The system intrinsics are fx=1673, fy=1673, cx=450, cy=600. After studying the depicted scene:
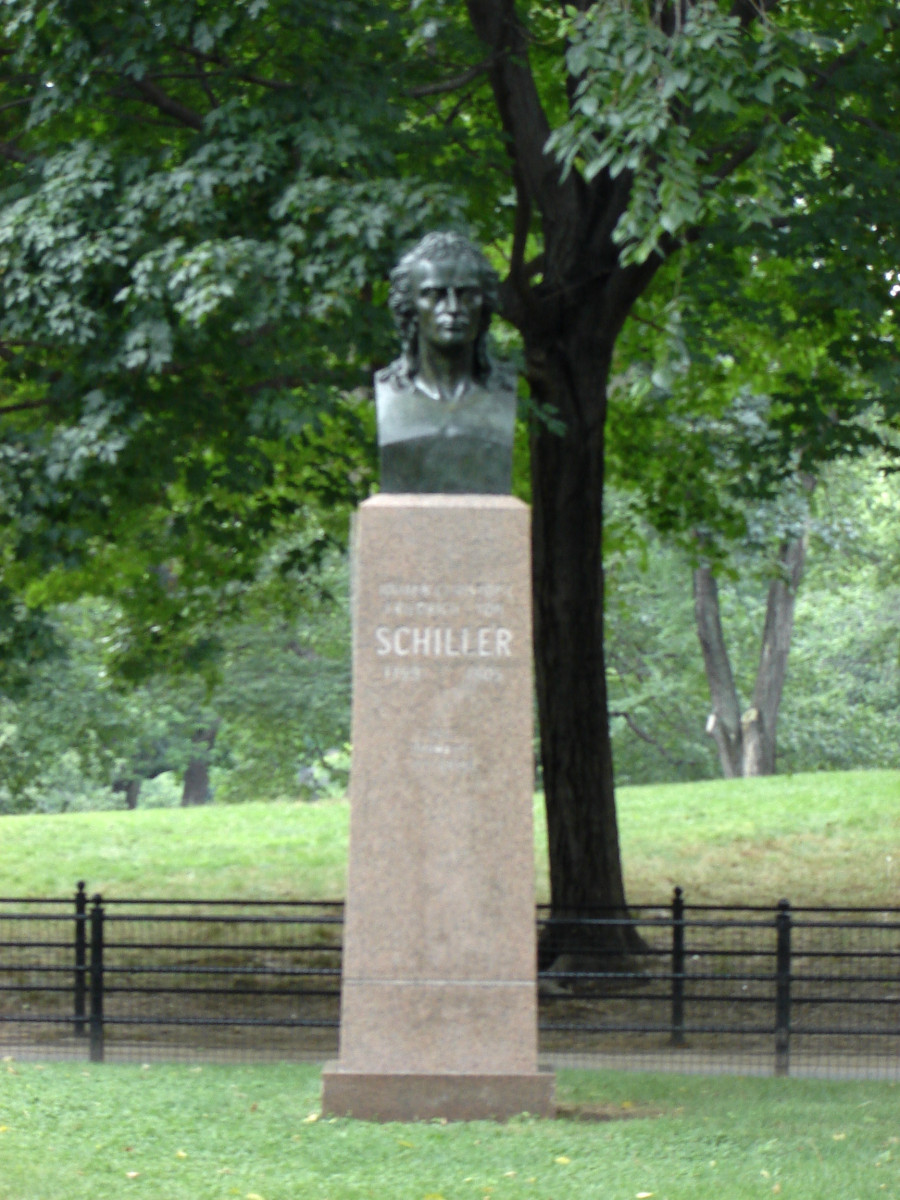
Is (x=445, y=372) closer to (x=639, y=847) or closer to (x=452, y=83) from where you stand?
(x=452, y=83)

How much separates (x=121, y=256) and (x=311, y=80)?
1971 millimetres

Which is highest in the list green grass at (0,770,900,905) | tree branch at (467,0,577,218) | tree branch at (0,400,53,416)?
tree branch at (467,0,577,218)

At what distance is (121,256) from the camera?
10875 mm

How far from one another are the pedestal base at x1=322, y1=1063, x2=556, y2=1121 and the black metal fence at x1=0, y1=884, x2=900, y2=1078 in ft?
8.09

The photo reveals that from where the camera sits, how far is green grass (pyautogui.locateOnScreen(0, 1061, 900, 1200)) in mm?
6703

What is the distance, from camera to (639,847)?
2153 cm

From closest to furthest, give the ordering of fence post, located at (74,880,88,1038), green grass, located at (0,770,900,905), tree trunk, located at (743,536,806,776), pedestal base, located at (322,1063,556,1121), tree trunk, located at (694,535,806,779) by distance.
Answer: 1. pedestal base, located at (322,1063,556,1121)
2. fence post, located at (74,880,88,1038)
3. green grass, located at (0,770,900,905)
4. tree trunk, located at (694,535,806,779)
5. tree trunk, located at (743,536,806,776)

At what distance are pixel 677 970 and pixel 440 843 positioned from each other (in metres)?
4.46

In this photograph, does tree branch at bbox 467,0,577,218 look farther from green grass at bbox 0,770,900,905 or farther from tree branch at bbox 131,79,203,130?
green grass at bbox 0,770,900,905

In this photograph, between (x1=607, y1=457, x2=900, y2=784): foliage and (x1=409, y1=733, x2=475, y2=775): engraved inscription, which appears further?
(x1=607, y1=457, x2=900, y2=784): foliage

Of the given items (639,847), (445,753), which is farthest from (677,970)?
(639,847)

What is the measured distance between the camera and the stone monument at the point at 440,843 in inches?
309

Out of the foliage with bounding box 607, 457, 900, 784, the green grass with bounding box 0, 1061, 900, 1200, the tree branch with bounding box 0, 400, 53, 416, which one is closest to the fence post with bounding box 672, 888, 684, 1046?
the green grass with bounding box 0, 1061, 900, 1200

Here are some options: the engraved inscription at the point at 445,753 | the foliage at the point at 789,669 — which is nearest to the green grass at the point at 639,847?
the foliage at the point at 789,669
